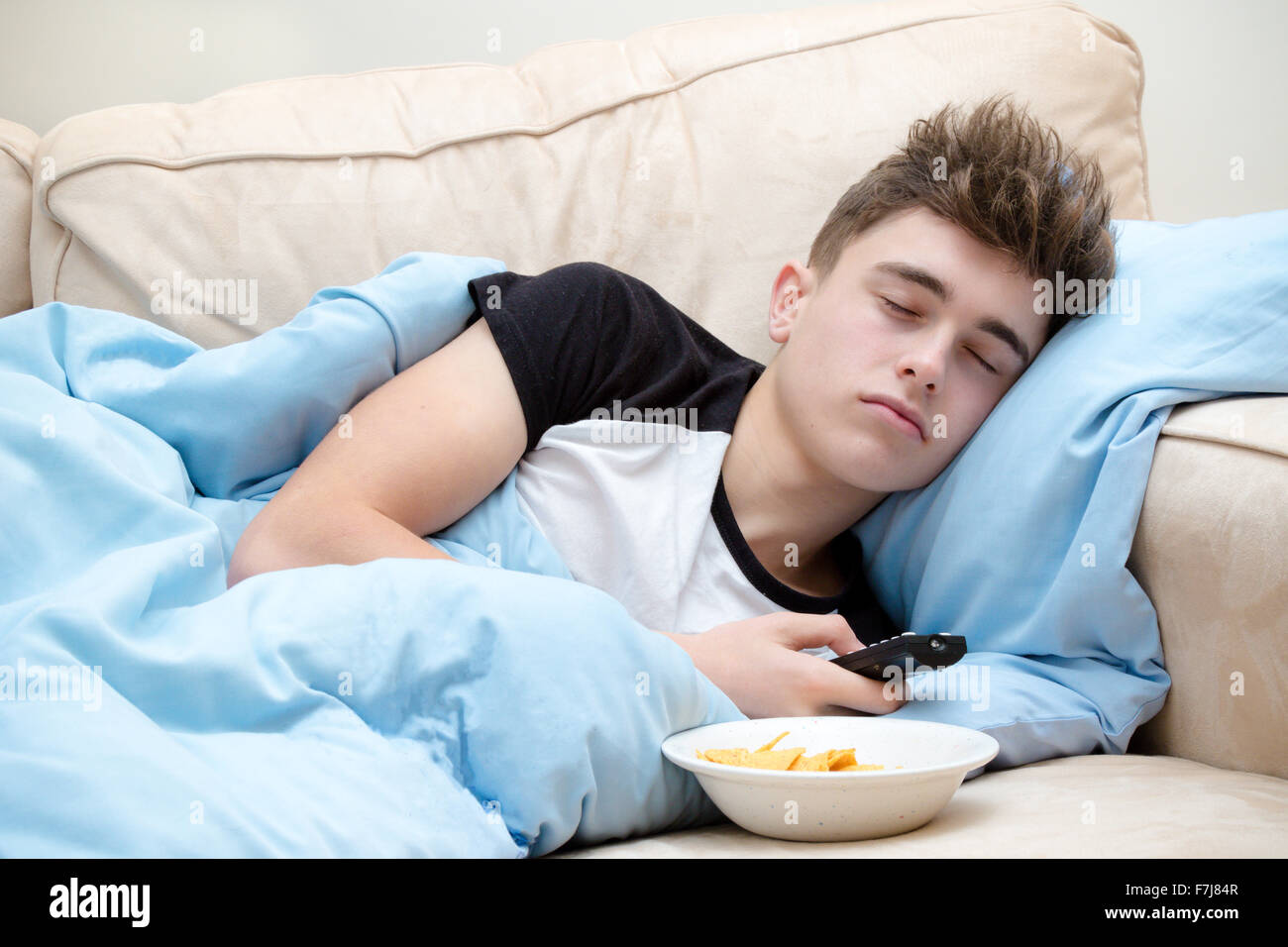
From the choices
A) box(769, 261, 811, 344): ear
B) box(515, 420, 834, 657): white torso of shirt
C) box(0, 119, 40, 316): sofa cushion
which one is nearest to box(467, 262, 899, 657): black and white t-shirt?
box(515, 420, 834, 657): white torso of shirt

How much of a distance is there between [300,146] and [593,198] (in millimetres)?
329

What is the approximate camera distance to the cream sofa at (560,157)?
3.75ft

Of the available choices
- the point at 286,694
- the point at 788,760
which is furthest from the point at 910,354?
the point at 286,694

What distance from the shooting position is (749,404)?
43.0 inches

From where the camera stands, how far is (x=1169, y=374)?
2.81 feet

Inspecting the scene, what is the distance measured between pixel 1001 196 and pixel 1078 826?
0.61 meters

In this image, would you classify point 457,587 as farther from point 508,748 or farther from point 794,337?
point 794,337

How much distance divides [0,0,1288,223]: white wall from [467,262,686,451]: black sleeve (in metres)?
0.68

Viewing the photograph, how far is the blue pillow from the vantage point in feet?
A: 2.69

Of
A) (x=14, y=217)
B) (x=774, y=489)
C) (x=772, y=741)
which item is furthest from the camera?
(x=14, y=217)

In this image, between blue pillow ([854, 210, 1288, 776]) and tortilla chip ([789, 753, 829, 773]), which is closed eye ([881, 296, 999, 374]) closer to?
blue pillow ([854, 210, 1288, 776])

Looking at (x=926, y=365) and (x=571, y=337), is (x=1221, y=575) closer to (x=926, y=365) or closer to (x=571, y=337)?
(x=926, y=365)

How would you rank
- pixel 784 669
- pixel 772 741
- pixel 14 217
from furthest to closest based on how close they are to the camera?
pixel 14 217 < pixel 784 669 < pixel 772 741
